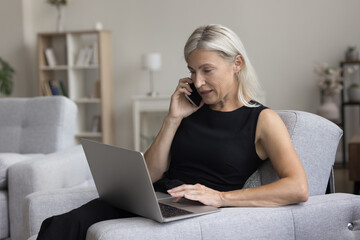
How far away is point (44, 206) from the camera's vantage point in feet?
6.15

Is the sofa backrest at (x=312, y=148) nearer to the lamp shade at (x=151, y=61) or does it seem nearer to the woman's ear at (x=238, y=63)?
the woman's ear at (x=238, y=63)

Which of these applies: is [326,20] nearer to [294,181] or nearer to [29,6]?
[29,6]

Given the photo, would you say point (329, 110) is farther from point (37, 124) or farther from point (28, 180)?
point (28, 180)

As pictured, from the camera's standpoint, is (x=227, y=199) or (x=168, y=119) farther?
(x=168, y=119)

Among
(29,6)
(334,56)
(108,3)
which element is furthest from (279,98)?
(29,6)

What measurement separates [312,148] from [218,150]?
315mm

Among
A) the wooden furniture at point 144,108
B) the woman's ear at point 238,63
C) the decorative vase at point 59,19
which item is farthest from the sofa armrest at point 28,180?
the decorative vase at point 59,19

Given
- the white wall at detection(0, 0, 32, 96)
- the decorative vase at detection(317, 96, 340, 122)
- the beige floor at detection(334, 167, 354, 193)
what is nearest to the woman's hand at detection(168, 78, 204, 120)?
the beige floor at detection(334, 167, 354, 193)

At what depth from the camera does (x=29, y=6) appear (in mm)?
6637

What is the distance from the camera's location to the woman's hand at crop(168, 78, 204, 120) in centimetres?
197

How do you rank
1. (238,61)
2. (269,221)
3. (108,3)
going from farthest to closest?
(108,3) < (238,61) < (269,221)

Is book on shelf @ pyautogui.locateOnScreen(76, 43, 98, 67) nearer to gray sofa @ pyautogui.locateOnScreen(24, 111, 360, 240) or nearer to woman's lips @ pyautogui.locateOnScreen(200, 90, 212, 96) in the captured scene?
gray sofa @ pyautogui.locateOnScreen(24, 111, 360, 240)

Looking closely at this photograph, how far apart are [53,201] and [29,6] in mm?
5262

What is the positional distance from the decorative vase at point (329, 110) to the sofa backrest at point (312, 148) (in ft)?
11.9
